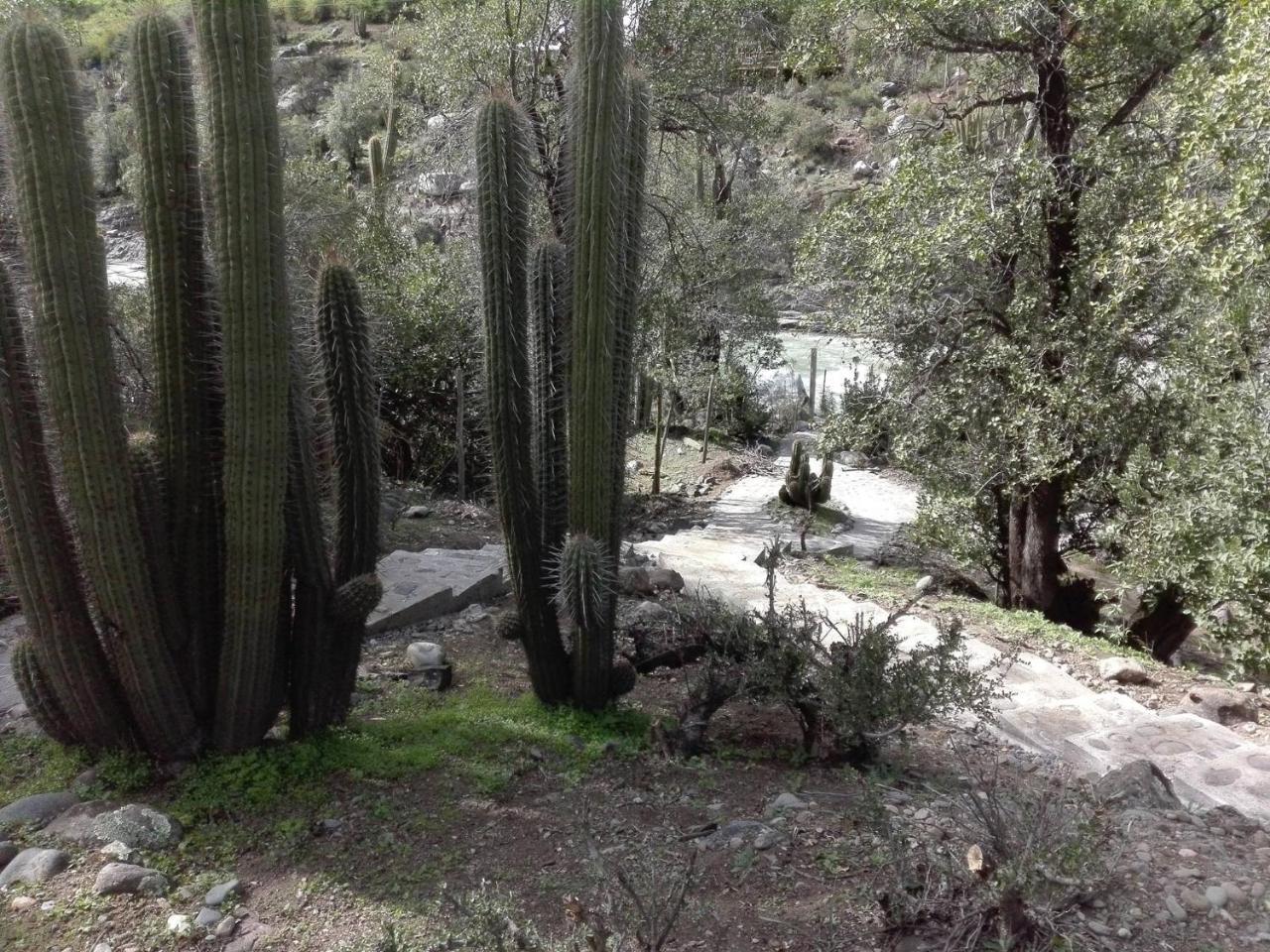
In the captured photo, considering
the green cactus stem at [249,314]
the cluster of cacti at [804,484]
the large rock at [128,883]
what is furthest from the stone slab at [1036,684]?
the cluster of cacti at [804,484]

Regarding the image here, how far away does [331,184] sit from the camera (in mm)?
14180

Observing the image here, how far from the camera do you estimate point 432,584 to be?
6965 millimetres

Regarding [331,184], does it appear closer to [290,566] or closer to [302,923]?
[290,566]

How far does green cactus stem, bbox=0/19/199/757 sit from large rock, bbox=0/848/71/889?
2.27 feet

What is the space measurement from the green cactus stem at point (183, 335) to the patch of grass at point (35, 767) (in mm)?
597

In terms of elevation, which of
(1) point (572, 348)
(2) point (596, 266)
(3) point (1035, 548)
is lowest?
(3) point (1035, 548)

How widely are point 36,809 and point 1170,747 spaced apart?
548cm

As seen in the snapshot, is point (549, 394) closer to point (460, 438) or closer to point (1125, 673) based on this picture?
point (1125, 673)

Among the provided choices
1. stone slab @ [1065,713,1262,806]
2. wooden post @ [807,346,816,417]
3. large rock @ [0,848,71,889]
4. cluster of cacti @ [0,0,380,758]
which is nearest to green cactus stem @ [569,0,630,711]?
cluster of cacti @ [0,0,380,758]

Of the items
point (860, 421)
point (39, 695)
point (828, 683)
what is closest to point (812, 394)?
point (860, 421)

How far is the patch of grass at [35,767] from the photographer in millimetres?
4141

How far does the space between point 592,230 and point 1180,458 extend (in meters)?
4.75

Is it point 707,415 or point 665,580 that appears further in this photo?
point 707,415

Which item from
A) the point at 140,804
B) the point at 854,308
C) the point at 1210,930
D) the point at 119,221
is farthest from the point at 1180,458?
the point at 119,221
